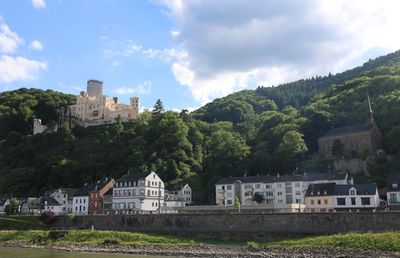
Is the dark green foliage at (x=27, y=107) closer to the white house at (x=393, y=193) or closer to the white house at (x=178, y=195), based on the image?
the white house at (x=178, y=195)

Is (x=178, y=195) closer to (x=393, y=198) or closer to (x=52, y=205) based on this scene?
(x=52, y=205)

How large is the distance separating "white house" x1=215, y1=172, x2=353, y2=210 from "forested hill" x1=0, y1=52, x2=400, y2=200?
6.05 m

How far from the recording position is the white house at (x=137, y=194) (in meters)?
62.6

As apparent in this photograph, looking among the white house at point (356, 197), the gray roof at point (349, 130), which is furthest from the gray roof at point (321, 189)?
the gray roof at point (349, 130)

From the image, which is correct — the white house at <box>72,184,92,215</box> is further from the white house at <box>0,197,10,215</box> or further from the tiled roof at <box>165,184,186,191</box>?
the white house at <box>0,197,10,215</box>

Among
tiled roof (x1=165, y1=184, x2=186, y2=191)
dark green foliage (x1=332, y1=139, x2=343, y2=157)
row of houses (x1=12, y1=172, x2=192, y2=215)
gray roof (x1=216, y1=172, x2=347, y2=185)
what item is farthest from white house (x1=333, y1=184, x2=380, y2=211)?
tiled roof (x1=165, y1=184, x2=186, y2=191)

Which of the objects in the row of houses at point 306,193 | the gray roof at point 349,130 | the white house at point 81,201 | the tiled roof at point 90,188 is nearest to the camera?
the row of houses at point 306,193

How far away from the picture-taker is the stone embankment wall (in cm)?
3825

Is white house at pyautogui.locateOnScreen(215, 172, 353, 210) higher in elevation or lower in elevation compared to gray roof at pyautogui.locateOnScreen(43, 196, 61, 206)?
higher

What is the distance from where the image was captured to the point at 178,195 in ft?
235

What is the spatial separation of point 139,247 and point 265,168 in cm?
4091

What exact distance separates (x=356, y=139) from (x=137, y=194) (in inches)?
1633

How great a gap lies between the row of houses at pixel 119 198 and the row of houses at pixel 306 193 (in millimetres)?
8287

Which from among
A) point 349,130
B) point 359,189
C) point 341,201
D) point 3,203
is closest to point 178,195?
point 341,201
